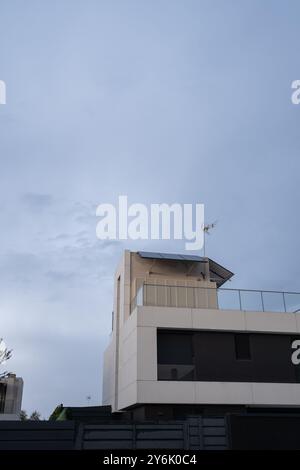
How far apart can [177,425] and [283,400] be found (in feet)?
22.6

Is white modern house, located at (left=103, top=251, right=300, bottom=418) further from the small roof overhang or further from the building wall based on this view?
the small roof overhang

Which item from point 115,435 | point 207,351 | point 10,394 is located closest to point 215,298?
point 207,351

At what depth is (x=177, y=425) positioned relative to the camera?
15.0 metres

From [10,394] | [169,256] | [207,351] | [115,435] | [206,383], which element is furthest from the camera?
[10,394]

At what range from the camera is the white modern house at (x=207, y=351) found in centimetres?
1905

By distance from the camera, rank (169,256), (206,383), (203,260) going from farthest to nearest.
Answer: (203,260) → (169,256) → (206,383)

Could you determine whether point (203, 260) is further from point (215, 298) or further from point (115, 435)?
point (115, 435)

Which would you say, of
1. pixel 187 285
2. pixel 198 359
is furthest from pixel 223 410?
pixel 187 285

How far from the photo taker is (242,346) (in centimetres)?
2070

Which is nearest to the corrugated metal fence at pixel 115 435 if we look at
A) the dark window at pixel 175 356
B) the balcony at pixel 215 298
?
the dark window at pixel 175 356

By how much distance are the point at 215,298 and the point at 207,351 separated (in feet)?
9.01

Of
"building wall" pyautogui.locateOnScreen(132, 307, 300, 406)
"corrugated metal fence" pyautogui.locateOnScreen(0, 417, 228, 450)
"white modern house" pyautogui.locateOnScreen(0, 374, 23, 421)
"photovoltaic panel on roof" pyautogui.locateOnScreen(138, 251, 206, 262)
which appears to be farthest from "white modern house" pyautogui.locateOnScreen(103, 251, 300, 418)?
"white modern house" pyautogui.locateOnScreen(0, 374, 23, 421)
